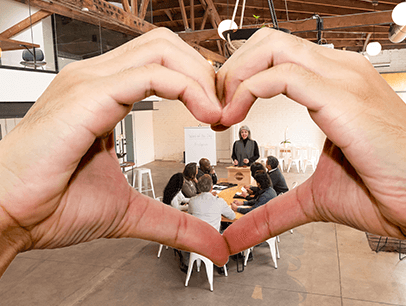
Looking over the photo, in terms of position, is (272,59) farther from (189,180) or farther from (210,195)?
(189,180)

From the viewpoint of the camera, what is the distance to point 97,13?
15.7ft

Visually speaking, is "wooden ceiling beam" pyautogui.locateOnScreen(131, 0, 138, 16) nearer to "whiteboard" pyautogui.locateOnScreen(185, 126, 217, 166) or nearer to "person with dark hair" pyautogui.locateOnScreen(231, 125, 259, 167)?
"person with dark hair" pyautogui.locateOnScreen(231, 125, 259, 167)

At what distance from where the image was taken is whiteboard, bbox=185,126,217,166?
30.0 feet

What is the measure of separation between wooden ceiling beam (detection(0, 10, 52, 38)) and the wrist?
3.87 m

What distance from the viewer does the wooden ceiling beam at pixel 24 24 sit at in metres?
3.59

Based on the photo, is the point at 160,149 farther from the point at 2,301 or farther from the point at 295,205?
the point at 295,205

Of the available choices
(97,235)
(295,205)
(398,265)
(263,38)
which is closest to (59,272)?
(97,235)

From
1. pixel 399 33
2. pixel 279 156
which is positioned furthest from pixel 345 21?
pixel 279 156

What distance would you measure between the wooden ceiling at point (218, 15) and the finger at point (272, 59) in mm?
2306

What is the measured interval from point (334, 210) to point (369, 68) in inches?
15.1

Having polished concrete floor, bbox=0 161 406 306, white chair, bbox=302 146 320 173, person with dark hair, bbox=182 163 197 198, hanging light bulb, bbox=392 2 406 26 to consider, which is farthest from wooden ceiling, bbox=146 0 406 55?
white chair, bbox=302 146 320 173

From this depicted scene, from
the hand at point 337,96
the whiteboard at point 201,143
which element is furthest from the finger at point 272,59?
the whiteboard at point 201,143

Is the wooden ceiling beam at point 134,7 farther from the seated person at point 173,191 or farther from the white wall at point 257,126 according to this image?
the white wall at point 257,126

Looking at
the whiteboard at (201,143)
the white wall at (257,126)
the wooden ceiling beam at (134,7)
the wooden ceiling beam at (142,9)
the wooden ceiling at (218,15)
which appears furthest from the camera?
the white wall at (257,126)
